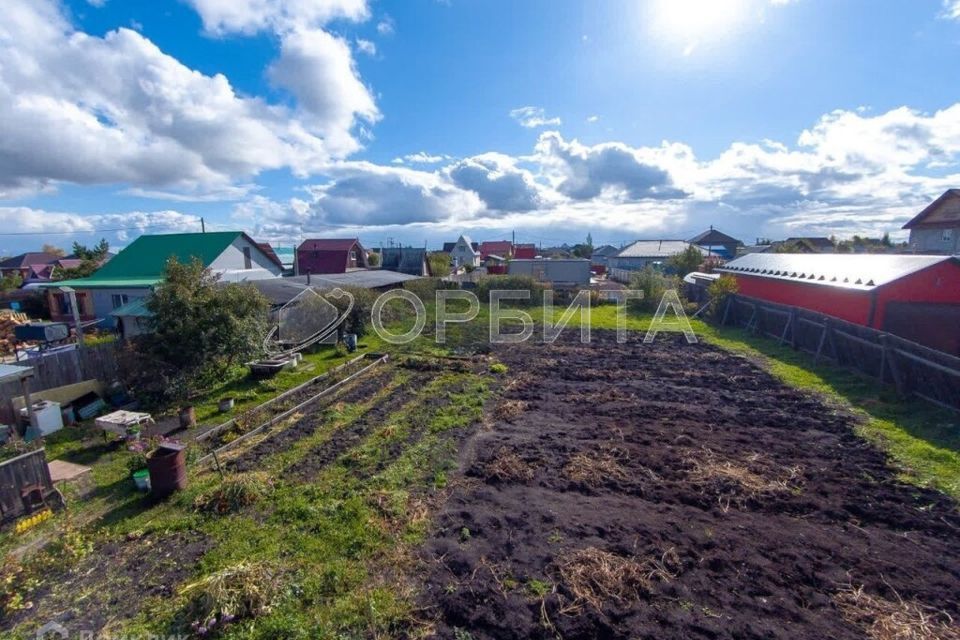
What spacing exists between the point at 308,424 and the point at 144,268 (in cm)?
1862

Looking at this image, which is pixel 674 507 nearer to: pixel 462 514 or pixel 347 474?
pixel 462 514

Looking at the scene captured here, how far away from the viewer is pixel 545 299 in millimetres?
23266

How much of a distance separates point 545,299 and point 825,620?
66.1 feet

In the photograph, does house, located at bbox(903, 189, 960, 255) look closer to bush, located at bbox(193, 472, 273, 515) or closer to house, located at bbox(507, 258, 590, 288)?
house, located at bbox(507, 258, 590, 288)

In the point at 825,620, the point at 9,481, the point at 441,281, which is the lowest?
the point at 825,620

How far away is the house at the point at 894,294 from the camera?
34.9 ft

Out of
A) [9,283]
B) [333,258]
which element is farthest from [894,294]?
[9,283]

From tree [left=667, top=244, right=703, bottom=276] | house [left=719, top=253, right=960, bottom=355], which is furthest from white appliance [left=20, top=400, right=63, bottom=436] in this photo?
tree [left=667, top=244, right=703, bottom=276]

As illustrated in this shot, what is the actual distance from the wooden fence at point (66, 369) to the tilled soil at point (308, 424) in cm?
460

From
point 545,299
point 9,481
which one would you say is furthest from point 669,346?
point 9,481

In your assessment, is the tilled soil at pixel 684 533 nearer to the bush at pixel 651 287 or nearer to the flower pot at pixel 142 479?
the flower pot at pixel 142 479

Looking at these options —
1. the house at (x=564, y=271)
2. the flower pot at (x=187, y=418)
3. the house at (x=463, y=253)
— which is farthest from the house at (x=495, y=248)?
the flower pot at (x=187, y=418)

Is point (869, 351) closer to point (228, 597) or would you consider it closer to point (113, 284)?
point (228, 597)

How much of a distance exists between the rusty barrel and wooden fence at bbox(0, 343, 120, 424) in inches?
176
